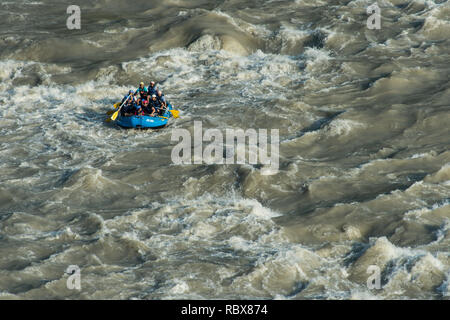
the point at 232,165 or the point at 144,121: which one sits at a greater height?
the point at 144,121

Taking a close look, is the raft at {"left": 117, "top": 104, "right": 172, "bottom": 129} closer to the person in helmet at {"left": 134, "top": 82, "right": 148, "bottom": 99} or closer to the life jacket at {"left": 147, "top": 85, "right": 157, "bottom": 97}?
the life jacket at {"left": 147, "top": 85, "right": 157, "bottom": 97}

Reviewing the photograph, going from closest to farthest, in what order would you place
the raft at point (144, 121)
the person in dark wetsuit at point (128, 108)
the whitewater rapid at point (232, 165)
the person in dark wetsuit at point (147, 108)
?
1. the whitewater rapid at point (232, 165)
2. the raft at point (144, 121)
3. the person in dark wetsuit at point (147, 108)
4. the person in dark wetsuit at point (128, 108)

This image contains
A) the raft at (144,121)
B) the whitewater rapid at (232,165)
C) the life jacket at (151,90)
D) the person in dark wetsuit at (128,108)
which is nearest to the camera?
the whitewater rapid at (232,165)

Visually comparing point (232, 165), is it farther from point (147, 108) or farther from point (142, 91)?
point (142, 91)

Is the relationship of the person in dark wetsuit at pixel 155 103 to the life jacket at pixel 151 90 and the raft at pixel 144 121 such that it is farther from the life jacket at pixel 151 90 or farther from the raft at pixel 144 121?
the life jacket at pixel 151 90

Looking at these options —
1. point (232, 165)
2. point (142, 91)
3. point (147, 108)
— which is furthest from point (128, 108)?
point (232, 165)

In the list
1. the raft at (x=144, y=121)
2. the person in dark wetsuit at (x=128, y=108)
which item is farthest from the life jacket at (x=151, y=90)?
the raft at (x=144, y=121)

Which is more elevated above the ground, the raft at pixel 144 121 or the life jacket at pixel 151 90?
the life jacket at pixel 151 90
